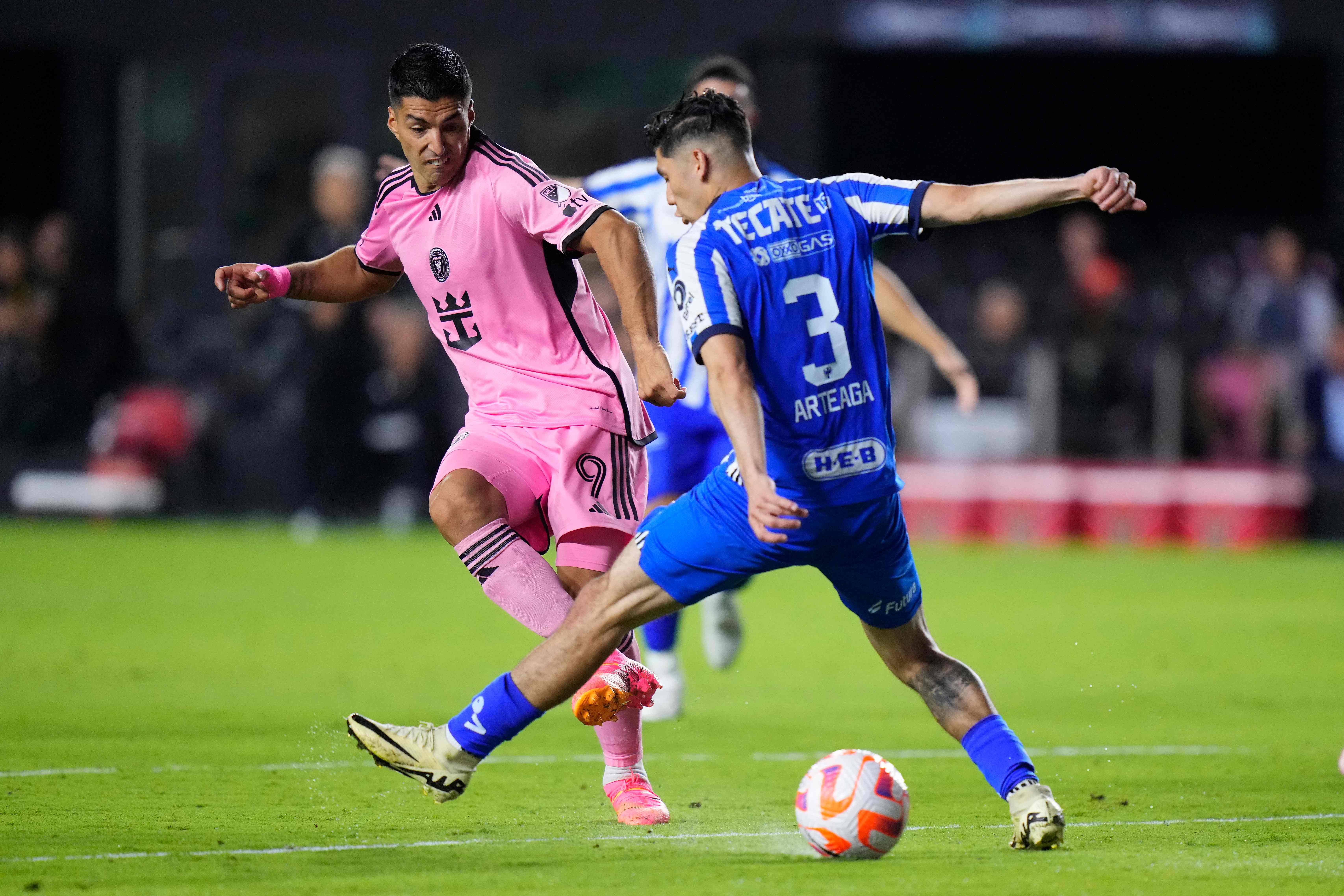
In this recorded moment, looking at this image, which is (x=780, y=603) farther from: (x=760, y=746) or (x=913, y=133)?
(x=913, y=133)

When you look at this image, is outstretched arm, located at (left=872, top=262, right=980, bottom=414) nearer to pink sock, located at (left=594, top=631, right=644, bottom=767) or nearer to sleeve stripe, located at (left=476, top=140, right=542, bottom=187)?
sleeve stripe, located at (left=476, top=140, right=542, bottom=187)

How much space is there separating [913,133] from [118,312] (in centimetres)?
946

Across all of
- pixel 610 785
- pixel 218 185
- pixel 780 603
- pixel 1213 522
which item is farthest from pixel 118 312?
pixel 610 785

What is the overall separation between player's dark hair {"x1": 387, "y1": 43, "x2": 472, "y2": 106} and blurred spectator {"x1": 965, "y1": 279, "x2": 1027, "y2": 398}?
13.3 m

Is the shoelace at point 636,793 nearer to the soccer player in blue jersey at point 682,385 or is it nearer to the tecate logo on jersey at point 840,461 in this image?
the tecate logo on jersey at point 840,461

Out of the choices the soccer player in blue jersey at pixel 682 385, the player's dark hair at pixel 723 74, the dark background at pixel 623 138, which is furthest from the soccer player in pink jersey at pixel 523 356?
the dark background at pixel 623 138

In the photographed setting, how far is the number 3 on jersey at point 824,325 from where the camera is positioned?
17.9ft

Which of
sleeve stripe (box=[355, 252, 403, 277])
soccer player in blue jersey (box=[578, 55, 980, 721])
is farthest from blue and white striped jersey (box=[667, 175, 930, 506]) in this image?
soccer player in blue jersey (box=[578, 55, 980, 721])

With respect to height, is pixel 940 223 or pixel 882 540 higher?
pixel 940 223

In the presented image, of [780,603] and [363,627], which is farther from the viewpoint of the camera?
[780,603]

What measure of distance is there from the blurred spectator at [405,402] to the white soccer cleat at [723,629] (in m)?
9.80

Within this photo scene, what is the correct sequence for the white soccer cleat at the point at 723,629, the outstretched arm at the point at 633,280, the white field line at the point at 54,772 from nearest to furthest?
the outstretched arm at the point at 633,280, the white field line at the point at 54,772, the white soccer cleat at the point at 723,629

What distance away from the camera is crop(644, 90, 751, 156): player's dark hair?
18.5 feet

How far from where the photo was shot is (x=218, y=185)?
21750 mm
